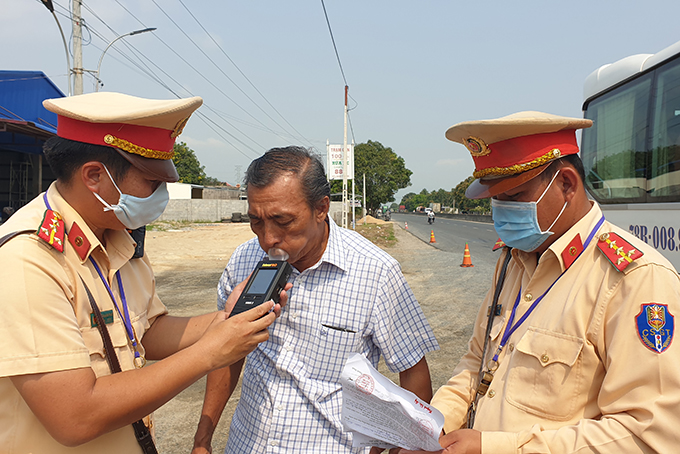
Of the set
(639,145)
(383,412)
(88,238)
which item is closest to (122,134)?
(88,238)

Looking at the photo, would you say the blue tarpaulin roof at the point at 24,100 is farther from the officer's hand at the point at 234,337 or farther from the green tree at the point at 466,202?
the green tree at the point at 466,202

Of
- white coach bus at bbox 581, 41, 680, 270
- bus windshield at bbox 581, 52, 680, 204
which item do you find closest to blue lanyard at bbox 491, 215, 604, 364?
white coach bus at bbox 581, 41, 680, 270

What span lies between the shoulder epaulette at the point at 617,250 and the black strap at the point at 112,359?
5.29ft

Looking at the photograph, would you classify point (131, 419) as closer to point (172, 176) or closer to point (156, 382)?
point (156, 382)

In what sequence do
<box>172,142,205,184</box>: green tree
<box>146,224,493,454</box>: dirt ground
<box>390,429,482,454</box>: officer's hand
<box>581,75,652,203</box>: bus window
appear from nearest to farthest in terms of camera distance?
1. <box>390,429,482,454</box>: officer's hand
2. <box>146,224,493,454</box>: dirt ground
3. <box>581,75,652,203</box>: bus window
4. <box>172,142,205,184</box>: green tree

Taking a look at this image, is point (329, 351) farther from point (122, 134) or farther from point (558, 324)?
point (122, 134)

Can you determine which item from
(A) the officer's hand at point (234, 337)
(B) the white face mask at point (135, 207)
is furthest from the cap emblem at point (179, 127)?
(A) the officer's hand at point (234, 337)

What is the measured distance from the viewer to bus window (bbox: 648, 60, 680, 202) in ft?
15.8

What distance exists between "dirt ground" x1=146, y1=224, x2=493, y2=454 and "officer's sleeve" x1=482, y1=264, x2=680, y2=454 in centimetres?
284

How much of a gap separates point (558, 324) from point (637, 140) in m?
5.22

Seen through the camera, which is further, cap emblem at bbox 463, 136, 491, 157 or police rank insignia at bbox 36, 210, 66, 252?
cap emblem at bbox 463, 136, 491, 157

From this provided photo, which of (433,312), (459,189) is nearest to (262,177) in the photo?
(433,312)

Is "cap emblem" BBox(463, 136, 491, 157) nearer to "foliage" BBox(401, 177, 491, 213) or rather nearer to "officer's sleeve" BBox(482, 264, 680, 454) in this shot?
"officer's sleeve" BBox(482, 264, 680, 454)

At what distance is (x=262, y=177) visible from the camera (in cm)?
182
